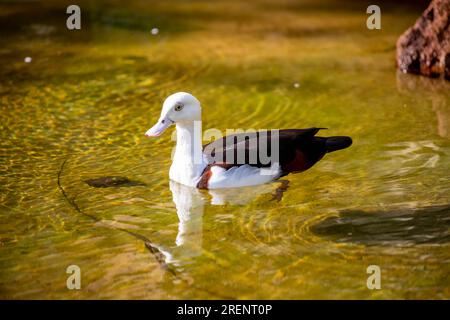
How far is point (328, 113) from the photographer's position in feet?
24.8

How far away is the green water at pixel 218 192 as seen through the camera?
15.2ft

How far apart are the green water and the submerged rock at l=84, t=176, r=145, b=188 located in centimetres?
6

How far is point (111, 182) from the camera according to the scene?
603cm

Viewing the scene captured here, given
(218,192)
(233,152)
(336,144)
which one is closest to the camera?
(233,152)

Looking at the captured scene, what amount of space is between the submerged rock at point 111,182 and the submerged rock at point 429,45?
13.2 ft

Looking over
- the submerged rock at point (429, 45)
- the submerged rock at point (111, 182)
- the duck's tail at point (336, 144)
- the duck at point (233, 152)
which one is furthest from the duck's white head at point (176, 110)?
the submerged rock at point (429, 45)

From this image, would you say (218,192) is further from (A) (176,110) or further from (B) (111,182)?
(B) (111,182)

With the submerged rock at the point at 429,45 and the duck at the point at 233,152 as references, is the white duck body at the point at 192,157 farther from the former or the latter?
the submerged rock at the point at 429,45

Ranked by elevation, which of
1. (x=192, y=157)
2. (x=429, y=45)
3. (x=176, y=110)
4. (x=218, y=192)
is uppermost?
(x=429, y=45)

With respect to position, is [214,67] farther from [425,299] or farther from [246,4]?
[425,299]

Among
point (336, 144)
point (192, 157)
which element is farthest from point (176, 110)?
point (336, 144)

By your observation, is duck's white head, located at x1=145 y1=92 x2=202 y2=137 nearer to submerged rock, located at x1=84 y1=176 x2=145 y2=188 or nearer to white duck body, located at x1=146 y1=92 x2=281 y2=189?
white duck body, located at x1=146 y1=92 x2=281 y2=189

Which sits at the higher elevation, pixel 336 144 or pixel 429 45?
pixel 429 45

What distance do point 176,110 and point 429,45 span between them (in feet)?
12.8
